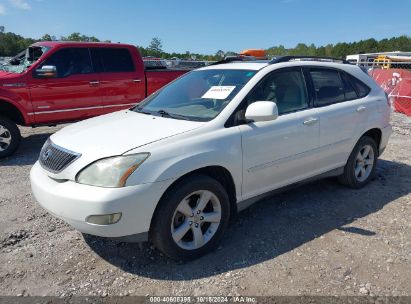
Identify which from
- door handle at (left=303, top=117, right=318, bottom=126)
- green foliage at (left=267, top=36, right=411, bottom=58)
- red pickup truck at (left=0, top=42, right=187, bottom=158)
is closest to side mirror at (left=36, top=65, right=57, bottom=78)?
red pickup truck at (left=0, top=42, right=187, bottom=158)

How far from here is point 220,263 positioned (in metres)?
3.23

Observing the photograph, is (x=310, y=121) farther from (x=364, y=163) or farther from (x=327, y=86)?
(x=364, y=163)

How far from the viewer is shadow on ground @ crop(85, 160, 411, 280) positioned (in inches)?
126

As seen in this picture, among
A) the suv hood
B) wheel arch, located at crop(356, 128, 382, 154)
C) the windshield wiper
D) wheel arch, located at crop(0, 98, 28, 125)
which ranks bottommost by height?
wheel arch, located at crop(356, 128, 382, 154)

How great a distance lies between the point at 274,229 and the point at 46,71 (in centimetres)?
487

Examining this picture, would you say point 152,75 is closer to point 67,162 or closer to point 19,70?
point 19,70

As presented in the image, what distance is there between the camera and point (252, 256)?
3.35 metres

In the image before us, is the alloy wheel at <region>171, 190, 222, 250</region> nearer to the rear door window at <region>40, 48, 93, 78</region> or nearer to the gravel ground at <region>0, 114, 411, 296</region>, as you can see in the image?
the gravel ground at <region>0, 114, 411, 296</region>

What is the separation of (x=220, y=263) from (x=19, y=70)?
18.0ft

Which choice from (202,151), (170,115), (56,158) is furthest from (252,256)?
(56,158)

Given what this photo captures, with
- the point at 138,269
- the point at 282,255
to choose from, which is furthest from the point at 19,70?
the point at 282,255

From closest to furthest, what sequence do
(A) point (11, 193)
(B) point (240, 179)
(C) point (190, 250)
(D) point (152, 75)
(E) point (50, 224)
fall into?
(C) point (190, 250) < (B) point (240, 179) < (E) point (50, 224) < (A) point (11, 193) < (D) point (152, 75)

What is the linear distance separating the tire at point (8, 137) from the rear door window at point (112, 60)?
1900 millimetres

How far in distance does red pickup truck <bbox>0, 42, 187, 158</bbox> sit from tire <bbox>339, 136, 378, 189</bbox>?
15.1 ft
